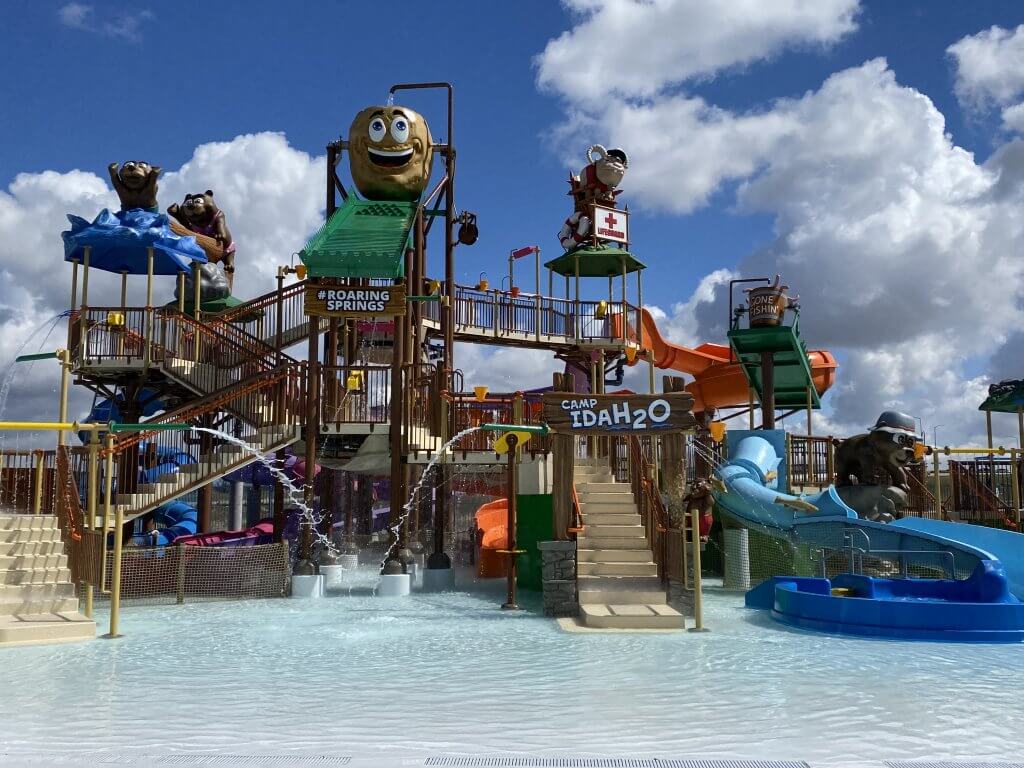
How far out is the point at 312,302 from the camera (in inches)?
675

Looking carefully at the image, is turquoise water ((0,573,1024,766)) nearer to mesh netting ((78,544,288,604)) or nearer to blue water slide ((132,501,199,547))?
mesh netting ((78,544,288,604))

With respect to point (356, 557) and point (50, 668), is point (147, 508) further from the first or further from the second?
point (356, 557)

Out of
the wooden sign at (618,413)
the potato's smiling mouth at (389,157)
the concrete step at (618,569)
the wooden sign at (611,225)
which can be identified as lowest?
the concrete step at (618,569)

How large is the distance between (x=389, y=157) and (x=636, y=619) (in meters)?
11.4

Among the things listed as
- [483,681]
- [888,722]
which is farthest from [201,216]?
[888,722]

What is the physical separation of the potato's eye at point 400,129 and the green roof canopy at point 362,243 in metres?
1.38

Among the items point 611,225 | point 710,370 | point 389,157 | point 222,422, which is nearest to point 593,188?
point 611,225

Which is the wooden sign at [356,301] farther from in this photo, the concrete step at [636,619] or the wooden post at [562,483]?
the concrete step at [636,619]

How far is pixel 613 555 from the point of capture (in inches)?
560

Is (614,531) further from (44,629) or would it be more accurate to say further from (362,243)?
(44,629)

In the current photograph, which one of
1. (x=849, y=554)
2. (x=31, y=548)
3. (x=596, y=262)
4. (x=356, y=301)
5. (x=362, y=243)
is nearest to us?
(x=31, y=548)

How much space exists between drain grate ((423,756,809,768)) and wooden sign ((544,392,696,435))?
8.33 meters

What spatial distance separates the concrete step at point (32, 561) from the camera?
12.6 m

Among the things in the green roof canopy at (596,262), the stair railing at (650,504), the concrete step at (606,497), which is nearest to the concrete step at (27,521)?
the concrete step at (606,497)
